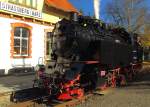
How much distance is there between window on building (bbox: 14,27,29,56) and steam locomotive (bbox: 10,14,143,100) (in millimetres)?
7963

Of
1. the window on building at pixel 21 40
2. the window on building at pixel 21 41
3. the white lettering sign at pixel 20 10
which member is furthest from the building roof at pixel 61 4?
the window on building at pixel 21 41

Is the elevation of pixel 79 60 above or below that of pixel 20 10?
below

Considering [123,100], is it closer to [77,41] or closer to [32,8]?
[77,41]

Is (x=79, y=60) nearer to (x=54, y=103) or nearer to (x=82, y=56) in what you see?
(x=82, y=56)

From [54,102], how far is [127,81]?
7116 mm

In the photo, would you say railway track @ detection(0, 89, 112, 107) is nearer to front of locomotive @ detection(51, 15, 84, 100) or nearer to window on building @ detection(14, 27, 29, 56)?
front of locomotive @ detection(51, 15, 84, 100)

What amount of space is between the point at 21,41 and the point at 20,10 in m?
2.11

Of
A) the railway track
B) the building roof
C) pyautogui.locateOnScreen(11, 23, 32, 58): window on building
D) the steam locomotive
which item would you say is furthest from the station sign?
the railway track

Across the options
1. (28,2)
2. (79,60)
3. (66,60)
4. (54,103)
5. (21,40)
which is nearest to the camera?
(54,103)

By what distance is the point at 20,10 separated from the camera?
2267cm

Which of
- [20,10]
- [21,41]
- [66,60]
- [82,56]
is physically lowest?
[66,60]

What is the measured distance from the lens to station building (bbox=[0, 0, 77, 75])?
847 inches

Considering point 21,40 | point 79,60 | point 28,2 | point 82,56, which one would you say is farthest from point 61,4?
point 79,60

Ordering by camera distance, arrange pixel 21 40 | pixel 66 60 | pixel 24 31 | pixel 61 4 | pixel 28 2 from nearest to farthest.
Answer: pixel 66 60
pixel 21 40
pixel 24 31
pixel 28 2
pixel 61 4
